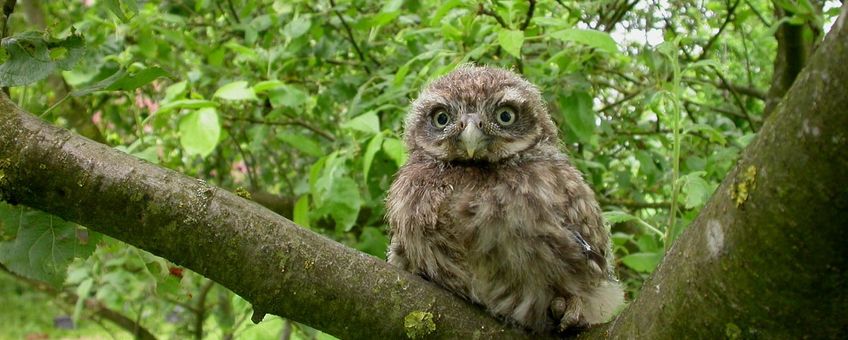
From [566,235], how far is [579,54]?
1.19m

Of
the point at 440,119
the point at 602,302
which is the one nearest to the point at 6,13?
the point at 440,119

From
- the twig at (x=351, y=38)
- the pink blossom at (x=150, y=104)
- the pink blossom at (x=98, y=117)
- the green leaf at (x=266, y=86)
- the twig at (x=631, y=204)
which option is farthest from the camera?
the pink blossom at (x=98, y=117)

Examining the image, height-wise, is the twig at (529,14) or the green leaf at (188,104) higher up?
the twig at (529,14)

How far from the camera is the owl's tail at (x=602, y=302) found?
202cm

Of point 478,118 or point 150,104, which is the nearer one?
point 478,118

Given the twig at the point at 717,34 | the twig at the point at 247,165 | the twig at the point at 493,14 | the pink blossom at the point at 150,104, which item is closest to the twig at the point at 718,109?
the twig at the point at 717,34

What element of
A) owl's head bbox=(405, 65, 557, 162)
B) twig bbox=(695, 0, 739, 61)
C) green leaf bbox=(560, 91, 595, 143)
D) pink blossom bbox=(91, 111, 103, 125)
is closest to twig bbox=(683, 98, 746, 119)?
twig bbox=(695, 0, 739, 61)

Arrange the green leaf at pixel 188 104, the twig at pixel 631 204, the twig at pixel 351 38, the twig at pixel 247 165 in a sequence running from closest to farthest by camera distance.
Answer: the green leaf at pixel 188 104 → the twig at pixel 351 38 → the twig at pixel 631 204 → the twig at pixel 247 165

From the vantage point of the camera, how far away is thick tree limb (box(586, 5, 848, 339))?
3.46ft

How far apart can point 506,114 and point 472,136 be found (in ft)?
0.90

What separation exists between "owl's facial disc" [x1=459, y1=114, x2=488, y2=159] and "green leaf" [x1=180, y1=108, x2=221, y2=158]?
92 centimetres

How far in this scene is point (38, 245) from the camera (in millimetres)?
1862

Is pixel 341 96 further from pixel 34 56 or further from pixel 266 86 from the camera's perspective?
pixel 34 56

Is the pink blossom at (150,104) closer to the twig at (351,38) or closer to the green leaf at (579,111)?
the twig at (351,38)
